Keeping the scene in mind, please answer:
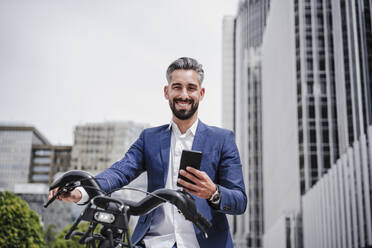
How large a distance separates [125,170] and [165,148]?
11.9 inches

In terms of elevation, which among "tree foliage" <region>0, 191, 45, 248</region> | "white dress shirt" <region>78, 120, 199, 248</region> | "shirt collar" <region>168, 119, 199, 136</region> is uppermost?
"shirt collar" <region>168, 119, 199, 136</region>

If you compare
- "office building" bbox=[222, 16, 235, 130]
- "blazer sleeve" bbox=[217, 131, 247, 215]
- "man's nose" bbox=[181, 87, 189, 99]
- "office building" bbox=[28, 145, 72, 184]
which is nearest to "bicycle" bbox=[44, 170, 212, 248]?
"blazer sleeve" bbox=[217, 131, 247, 215]

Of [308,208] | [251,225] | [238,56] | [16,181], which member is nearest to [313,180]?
[308,208]

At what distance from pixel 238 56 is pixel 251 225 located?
147 feet

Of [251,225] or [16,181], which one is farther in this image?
[16,181]

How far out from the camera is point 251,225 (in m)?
87.8

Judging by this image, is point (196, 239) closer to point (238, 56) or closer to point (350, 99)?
point (350, 99)

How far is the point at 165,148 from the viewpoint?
3.28 meters

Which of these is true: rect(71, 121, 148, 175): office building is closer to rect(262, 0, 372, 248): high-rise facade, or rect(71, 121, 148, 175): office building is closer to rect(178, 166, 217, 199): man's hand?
rect(262, 0, 372, 248): high-rise facade

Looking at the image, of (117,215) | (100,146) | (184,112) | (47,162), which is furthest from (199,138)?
(47,162)

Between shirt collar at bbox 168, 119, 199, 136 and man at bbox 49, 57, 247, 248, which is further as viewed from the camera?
shirt collar at bbox 168, 119, 199, 136

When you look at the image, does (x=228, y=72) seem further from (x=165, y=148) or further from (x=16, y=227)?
(x=165, y=148)

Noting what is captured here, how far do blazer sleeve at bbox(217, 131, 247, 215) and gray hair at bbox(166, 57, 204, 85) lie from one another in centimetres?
46

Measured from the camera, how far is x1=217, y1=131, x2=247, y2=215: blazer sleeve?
2768 millimetres
